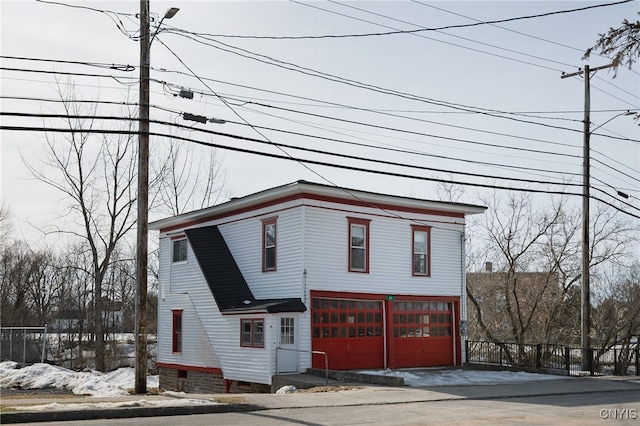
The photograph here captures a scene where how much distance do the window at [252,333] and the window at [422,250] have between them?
723 centimetres

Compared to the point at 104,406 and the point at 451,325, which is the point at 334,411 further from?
the point at 451,325

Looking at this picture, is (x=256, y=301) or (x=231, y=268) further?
(x=231, y=268)

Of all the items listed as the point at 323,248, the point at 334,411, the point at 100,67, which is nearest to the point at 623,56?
the point at 334,411

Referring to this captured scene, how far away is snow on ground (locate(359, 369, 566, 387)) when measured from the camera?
23.7 meters

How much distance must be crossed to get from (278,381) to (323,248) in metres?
5.09

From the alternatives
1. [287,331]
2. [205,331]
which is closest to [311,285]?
[287,331]

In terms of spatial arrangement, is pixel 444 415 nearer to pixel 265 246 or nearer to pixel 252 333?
pixel 252 333

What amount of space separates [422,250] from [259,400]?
13.6 metres

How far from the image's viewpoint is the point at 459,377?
25.6 metres

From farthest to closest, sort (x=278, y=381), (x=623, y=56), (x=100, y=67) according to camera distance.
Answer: (x=278, y=381), (x=100, y=67), (x=623, y=56)

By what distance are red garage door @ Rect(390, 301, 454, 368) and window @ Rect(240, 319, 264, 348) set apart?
5.46 meters

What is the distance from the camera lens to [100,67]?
20141mm

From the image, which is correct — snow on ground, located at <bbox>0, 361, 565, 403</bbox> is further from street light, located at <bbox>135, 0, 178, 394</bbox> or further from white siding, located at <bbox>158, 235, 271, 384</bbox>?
street light, located at <bbox>135, 0, 178, 394</bbox>

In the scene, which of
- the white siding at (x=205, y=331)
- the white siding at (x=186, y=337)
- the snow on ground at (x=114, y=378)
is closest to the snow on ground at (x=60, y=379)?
the snow on ground at (x=114, y=378)
